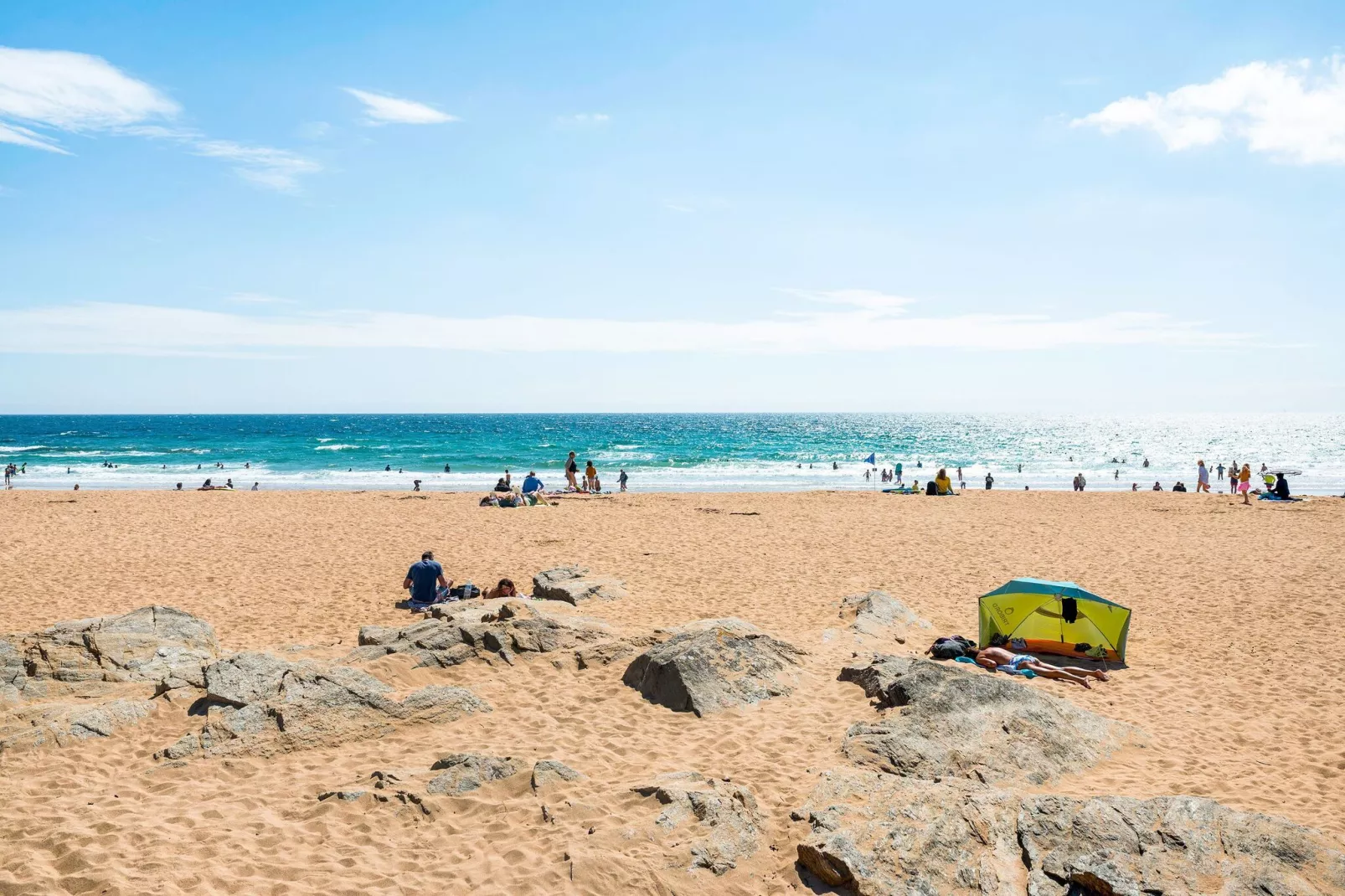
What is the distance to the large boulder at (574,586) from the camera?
42.7ft

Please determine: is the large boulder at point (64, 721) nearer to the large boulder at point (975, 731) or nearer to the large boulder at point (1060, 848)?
the large boulder at point (1060, 848)

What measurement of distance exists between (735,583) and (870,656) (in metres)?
5.64

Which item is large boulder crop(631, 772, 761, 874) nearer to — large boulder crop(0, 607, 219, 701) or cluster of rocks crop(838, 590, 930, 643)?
large boulder crop(0, 607, 219, 701)

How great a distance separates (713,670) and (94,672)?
6.84m

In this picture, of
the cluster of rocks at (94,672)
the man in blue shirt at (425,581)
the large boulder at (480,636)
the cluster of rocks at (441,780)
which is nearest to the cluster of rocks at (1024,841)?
the cluster of rocks at (441,780)

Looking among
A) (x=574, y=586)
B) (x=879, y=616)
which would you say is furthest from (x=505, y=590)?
(x=879, y=616)

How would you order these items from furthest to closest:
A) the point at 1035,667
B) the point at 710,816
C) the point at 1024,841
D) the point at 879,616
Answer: the point at 879,616
the point at 1035,667
the point at 710,816
the point at 1024,841

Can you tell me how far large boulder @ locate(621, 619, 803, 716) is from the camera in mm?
8117

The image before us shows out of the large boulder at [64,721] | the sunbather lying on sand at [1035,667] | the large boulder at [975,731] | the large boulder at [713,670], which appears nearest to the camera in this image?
the large boulder at [975,731]

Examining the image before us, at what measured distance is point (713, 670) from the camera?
8.49 metres

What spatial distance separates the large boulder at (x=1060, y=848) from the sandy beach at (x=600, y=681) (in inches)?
20.5

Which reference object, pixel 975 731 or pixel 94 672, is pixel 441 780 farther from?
pixel 94 672

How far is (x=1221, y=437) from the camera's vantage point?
101 m

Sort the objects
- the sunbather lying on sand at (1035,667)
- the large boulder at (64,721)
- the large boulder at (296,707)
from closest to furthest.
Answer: the large boulder at (64,721)
the large boulder at (296,707)
the sunbather lying on sand at (1035,667)
